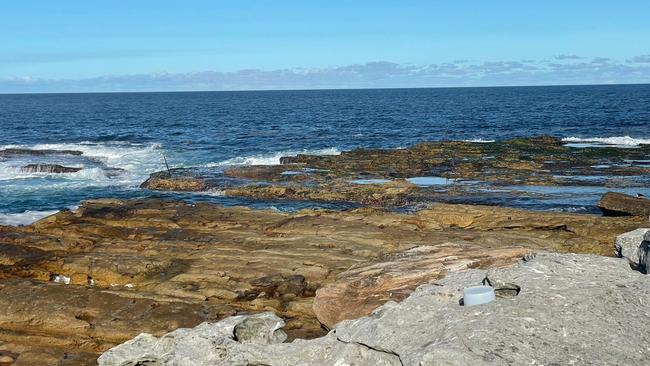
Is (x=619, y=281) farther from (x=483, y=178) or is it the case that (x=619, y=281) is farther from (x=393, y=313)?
(x=483, y=178)

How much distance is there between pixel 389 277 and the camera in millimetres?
14148

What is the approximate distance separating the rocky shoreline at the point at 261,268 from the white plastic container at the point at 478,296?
26 cm

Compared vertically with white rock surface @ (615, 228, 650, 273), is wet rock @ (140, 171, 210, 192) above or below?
below

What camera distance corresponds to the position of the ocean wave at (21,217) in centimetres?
2925

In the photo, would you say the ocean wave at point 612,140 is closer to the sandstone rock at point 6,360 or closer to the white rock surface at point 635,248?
the white rock surface at point 635,248

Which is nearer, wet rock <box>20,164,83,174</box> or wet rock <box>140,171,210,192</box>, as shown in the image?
wet rock <box>140,171,210,192</box>

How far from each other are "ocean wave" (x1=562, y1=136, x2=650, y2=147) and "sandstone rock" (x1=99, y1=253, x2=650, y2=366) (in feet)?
158

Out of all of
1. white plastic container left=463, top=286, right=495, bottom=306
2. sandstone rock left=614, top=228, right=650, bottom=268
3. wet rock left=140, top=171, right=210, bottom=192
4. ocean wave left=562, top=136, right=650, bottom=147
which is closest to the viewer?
white plastic container left=463, top=286, right=495, bottom=306

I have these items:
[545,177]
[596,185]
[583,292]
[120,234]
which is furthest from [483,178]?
[583,292]

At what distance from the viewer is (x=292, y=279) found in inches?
648

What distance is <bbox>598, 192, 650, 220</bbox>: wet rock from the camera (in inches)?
1020

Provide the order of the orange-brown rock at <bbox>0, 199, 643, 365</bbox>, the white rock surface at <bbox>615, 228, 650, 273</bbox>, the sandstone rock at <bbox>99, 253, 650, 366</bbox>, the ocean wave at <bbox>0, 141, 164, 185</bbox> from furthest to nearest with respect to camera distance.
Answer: the ocean wave at <bbox>0, 141, 164, 185</bbox> → the orange-brown rock at <bbox>0, 199, 643, 365</bbox> → the white rock surface at <bbox>615, 228, 650, 273</bbox> → the sandstone rock at <bbox>99, 253, 650, 366</bbox>

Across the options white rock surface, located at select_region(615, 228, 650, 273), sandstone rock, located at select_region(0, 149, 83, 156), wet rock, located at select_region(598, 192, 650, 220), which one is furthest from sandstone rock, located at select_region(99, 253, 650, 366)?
sandstone rock, located at select_region(0, 149, 83, 156)

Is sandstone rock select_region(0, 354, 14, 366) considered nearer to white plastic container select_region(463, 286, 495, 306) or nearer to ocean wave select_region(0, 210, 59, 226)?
white plastic container select_region(463, 286, 495, 306)
